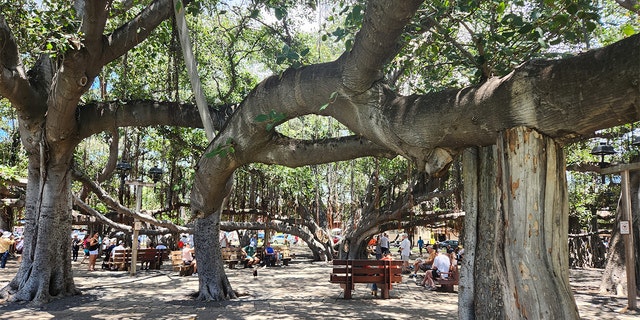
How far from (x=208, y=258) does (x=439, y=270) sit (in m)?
5.36

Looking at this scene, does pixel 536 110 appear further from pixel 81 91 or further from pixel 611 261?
pixel 611 261

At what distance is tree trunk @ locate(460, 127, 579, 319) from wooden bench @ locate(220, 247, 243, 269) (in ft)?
43.8

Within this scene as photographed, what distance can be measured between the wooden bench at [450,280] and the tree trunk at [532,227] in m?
7.30

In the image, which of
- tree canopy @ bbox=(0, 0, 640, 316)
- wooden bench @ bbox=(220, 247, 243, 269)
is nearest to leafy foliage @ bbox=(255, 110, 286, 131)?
tree canopy @ bbox=(0, 0, 640, 316)

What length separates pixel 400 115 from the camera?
3836 mm

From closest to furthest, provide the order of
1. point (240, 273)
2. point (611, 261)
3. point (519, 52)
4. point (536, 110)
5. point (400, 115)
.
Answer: point (536, 110) → point (400, 115) → point (519, 52) → point (611, 261) → point (240, 273)

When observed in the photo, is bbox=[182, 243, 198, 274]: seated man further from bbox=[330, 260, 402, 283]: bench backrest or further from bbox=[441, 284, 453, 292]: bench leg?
bbox=[441, 284, 453, 292]: bench leg

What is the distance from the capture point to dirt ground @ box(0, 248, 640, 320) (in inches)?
283

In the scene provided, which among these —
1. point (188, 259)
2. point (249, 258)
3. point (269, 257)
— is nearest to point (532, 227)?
point (188, 259)

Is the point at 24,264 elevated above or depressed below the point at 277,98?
below

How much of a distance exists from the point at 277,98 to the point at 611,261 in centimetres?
927

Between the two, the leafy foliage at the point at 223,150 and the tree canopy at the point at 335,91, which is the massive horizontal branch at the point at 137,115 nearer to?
the tree canopy at the point at 335,91

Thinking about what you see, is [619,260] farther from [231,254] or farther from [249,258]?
[231,254]

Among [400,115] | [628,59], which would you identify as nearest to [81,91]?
[400,115]
